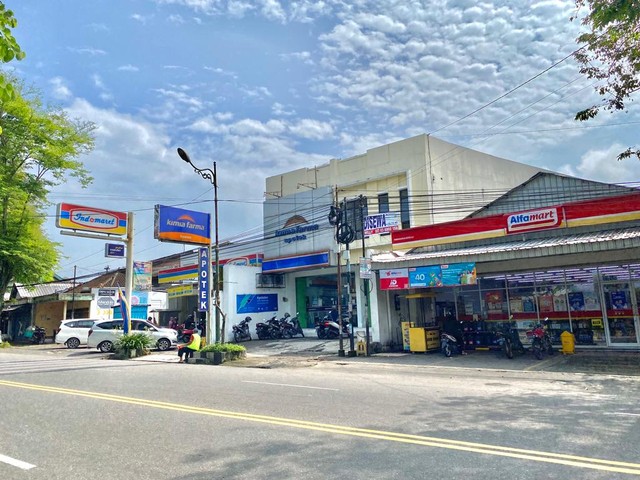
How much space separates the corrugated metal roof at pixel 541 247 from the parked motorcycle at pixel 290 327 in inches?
368

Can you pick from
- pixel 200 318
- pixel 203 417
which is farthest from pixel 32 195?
pixel 203 417

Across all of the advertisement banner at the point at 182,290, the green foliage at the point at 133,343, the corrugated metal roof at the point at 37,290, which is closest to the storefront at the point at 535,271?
the green foliage at the point at 133,343

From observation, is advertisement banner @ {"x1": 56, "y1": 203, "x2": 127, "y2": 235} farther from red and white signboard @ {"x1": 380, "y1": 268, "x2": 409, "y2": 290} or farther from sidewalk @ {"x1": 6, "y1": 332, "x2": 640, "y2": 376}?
red and white signboard @ {"x1": 380, "y1": 268, "x2": 409, "y2": 290}

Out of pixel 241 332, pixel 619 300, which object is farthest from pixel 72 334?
pixel 619 300

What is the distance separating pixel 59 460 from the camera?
18.2 ft

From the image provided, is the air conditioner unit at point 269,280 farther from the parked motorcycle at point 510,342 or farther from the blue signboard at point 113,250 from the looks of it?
the parked motorcycle at point 510,342

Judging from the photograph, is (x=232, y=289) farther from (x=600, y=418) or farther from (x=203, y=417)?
(x=600, y=418)

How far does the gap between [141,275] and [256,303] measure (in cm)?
743

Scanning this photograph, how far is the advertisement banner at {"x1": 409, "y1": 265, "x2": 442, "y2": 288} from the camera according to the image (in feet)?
58.8

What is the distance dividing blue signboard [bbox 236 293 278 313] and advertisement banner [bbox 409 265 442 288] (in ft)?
38.8

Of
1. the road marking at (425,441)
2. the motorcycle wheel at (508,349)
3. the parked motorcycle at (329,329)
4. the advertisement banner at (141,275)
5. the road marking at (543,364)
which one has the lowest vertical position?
the road marking at (543,364)

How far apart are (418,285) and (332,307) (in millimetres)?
11984

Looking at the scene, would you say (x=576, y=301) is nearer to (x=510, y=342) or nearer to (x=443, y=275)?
(x=510, y=342)

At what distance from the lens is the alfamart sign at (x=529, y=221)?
16062 mm
